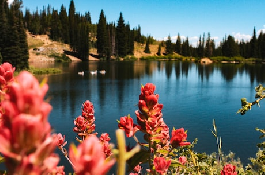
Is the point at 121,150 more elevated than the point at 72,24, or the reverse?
the point at 72,24

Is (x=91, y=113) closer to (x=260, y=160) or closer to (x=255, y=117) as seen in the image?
(x=260, y=160)

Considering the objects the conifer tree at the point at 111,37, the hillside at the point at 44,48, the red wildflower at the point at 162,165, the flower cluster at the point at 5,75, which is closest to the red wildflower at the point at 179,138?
the red wildflower at the point at 162,165

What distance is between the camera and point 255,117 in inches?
609

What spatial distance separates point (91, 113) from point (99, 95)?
19.9 meters

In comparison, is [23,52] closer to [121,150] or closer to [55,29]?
[121,150]

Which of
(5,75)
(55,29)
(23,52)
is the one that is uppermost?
(55,29)

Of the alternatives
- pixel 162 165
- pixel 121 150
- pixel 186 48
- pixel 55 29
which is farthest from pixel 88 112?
pixel 186 48

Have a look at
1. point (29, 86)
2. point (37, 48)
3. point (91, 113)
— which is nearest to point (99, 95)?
point (91, 113)

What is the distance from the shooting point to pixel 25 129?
17.5 inches

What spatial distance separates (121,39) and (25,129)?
292ft

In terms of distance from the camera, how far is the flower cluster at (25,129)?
447 mm

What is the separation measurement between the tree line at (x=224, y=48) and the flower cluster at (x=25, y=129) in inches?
3578

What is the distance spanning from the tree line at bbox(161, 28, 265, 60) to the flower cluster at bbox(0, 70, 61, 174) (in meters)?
90.9

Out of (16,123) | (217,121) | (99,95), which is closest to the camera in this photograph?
(16,123)
